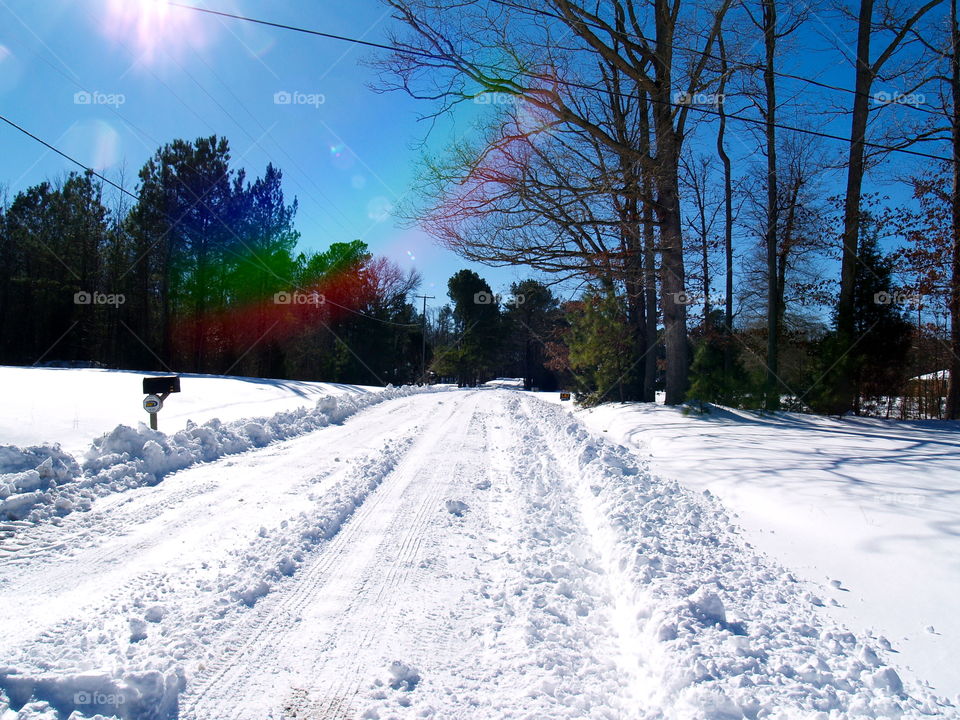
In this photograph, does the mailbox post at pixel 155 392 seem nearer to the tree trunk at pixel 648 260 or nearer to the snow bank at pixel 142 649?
the snow bank at pixel 142 649

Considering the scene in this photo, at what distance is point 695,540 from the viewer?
4066 mm

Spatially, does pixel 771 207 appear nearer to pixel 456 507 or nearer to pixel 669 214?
pixel 669 214

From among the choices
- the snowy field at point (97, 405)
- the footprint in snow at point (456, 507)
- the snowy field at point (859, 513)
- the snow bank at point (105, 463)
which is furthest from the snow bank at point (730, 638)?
the snowy field at point (97, 405)

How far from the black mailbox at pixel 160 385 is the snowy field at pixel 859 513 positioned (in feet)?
24.4

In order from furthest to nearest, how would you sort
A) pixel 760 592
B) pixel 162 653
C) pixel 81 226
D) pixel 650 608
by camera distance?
pixel 81 226, pixel 760 592, pixel 650 608, pixel 162 653

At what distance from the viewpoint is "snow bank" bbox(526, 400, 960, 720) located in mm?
2146

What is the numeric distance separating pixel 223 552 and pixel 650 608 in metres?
2.93

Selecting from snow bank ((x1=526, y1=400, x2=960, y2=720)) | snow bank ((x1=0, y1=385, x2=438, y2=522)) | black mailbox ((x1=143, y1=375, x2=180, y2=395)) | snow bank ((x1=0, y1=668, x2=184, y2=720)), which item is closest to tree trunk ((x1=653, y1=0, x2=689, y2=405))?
snow bank ((x1=526, y1=400, x2=960, y2=720))

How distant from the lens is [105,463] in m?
5.60

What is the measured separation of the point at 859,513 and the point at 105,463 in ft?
24.7

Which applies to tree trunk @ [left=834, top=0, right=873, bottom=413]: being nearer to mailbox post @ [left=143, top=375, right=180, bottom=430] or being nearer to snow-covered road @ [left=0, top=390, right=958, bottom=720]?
snow-covered road @ [left=0, top=390, right=958, bottom=720]

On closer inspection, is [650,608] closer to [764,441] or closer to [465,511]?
[465,511]

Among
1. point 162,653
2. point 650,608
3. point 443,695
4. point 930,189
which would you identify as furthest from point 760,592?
point 930,189

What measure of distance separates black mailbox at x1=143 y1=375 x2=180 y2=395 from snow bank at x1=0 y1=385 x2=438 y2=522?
65 cm
